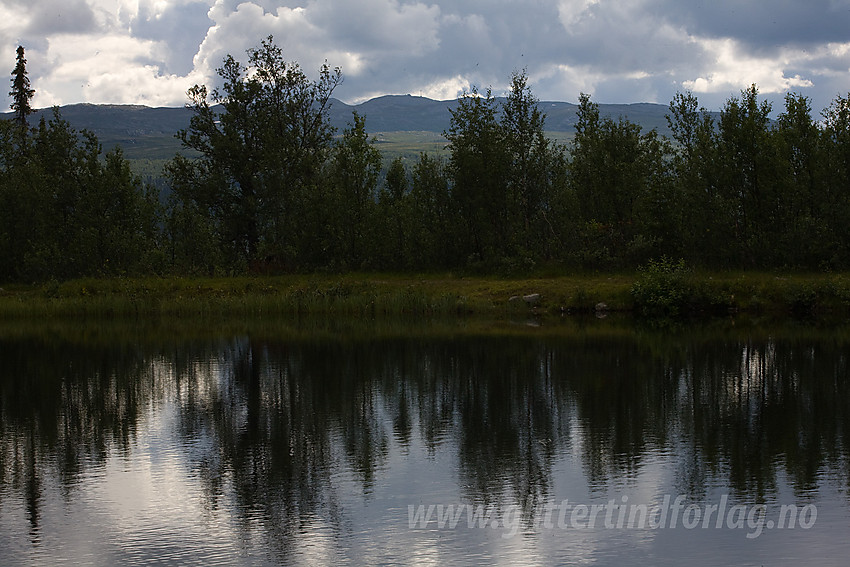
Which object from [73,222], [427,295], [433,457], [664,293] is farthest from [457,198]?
[433,457]

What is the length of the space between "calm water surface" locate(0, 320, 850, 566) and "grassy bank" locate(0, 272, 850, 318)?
914 centimetres

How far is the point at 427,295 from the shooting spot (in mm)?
38156

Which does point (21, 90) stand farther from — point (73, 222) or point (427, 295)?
point (427, 295)

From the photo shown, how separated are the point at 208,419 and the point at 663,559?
1070 centimetres

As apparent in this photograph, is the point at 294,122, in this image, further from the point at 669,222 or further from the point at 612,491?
the point at 612,491

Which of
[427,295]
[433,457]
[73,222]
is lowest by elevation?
[433,457]

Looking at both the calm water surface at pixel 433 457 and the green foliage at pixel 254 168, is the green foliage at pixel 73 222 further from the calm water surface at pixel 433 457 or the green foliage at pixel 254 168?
the calm water surface at pixel 433 457

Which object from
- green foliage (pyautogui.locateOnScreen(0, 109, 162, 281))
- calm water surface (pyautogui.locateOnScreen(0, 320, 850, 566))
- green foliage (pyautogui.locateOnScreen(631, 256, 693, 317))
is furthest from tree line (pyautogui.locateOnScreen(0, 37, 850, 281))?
calm water surface (pyautogui.locateOnScreen(0, 320, 850, 566))

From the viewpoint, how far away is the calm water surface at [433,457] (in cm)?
1038

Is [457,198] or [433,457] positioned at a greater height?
[457,198]

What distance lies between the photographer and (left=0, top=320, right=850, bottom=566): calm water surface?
10.4m

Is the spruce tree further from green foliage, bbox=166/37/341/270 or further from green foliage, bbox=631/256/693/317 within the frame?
green foliage, bbox=631/256/693/317

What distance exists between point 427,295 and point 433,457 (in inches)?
948

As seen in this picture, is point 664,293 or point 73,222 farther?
point 73,222
